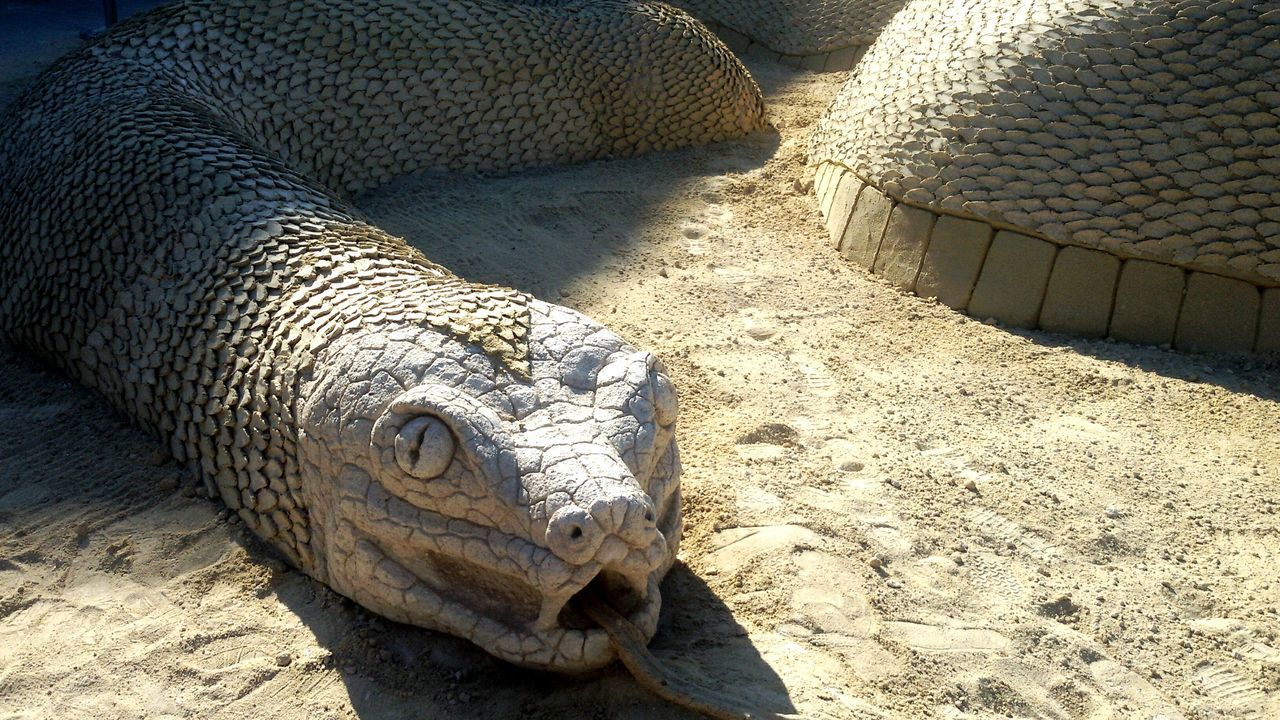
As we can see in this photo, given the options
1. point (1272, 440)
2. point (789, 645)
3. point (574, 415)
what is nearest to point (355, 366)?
point (574, 415)

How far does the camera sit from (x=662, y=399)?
226 centimetres

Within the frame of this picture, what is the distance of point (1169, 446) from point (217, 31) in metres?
3.59

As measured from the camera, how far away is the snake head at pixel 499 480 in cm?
203

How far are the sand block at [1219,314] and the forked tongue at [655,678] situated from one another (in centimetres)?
232

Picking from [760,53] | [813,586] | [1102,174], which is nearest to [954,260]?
[1102,174]

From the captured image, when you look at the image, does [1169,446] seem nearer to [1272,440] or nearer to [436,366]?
[1272,440]

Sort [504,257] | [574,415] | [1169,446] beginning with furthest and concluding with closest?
[504,257], [1169,446], [574,415]

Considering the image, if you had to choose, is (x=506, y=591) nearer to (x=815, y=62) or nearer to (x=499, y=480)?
(x=499, y=480)

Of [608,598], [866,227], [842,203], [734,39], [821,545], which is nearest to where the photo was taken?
[608,598]

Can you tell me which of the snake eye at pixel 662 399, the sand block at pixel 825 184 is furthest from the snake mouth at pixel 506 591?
the sand block at pixel 825 184

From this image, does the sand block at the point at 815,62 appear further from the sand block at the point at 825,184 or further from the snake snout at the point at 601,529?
the snake snout at the point at 601,529

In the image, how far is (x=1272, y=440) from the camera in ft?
10.7

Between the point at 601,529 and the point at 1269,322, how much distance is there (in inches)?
106

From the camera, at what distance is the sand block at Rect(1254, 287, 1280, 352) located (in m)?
3.62
